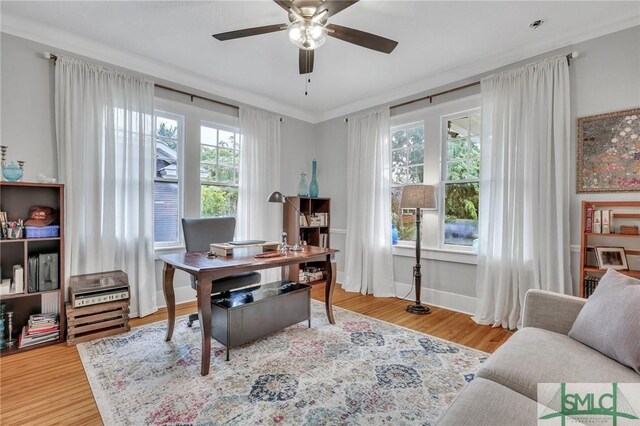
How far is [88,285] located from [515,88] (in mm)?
4240

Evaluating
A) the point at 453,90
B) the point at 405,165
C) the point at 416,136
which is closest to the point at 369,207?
the point at 405,165

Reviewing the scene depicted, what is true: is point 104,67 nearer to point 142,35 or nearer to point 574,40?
point 142,35

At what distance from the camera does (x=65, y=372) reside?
2027mm

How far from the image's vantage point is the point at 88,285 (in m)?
2.53

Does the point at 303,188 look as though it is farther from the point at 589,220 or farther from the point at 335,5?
the point at 589,220

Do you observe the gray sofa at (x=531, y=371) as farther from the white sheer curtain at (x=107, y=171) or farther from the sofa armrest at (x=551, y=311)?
the white sheer curtain at (x=107, y=171)

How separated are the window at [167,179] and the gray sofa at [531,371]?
10.8 feet

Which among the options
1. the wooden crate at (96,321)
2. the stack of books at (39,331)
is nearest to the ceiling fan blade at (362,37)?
the wooden crate at (96,321)

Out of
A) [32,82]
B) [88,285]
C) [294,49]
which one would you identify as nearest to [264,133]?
[294,49]

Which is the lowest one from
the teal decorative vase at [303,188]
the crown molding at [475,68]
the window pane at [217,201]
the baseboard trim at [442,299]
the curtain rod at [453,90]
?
the baseboard trim at [442,299]

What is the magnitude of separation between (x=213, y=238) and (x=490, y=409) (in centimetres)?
263

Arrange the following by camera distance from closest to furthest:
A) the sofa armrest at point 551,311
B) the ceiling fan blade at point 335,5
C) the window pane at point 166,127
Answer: the sofa armrest at point 551,311 < the ceiling fan blade at point 335,5 < the window pane at point 166,127

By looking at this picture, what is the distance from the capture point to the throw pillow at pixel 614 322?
123 centimetres

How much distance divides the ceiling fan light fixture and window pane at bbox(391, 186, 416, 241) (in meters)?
2.40
